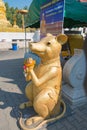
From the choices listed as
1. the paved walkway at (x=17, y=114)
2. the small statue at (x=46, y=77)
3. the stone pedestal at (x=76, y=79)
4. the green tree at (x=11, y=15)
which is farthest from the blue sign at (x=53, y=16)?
the green tree at (x=11, y=15)

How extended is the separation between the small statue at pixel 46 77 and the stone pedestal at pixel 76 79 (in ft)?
2.47

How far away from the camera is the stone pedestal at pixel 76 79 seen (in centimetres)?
393

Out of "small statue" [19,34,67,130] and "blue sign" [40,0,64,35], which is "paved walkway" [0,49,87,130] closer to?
"small statue" [19,34,67,130]

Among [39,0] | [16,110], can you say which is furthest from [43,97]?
[39,0]

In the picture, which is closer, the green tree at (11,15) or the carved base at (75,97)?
the carved base at (75,97)

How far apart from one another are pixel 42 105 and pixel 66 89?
134cm

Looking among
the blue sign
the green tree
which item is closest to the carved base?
the blue sign

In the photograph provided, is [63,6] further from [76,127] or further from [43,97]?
[76,127]

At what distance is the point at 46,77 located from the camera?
304 cm

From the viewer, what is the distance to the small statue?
9.98 ft

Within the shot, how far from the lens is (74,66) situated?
12.9ft

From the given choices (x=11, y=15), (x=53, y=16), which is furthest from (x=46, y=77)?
(x=11, y=15)

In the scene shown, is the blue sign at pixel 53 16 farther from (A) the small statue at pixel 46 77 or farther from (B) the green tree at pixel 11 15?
(B) the green tree at pixel 11 15

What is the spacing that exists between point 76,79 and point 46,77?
4.00 feet
